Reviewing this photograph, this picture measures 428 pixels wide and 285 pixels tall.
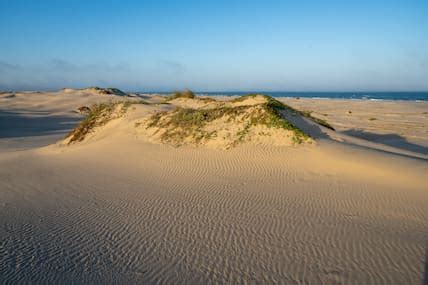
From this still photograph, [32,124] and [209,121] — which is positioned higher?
[209,121]

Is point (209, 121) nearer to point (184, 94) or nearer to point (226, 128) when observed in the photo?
point (226, 128)

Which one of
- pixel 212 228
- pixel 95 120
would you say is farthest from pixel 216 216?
pixel 95 120

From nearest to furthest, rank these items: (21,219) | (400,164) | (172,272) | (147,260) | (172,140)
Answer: (172,272) → (147,260) → (21,219) → (400,164) → (172,140)

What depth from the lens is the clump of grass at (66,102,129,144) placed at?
1453cm

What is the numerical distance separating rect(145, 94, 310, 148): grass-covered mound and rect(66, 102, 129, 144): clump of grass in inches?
132

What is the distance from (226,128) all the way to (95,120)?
6922 millimetres

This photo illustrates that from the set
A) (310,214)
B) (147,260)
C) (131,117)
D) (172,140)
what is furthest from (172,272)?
(131,117)

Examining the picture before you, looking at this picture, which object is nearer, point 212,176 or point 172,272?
point 172,272

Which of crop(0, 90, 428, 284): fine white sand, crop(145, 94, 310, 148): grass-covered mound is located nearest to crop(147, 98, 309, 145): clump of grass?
crop(145, 94, 310, 148): grass-covered mound

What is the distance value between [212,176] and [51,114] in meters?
27.5

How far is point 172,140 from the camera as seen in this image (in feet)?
35.9

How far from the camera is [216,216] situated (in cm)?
567

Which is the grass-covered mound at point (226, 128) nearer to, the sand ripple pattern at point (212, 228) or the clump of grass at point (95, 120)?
the sand ripple pattern at point (212, 228)

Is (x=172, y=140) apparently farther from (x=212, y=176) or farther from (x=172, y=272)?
(x=172, y=272)
